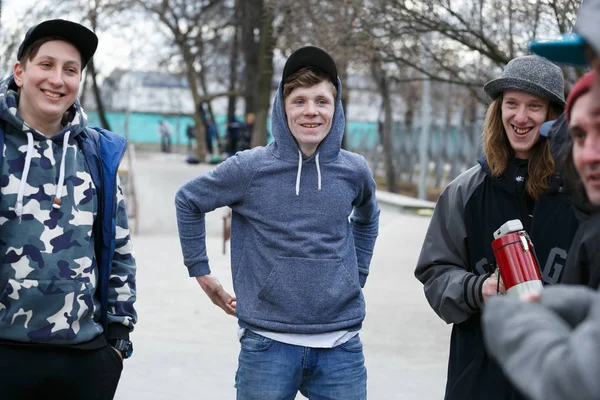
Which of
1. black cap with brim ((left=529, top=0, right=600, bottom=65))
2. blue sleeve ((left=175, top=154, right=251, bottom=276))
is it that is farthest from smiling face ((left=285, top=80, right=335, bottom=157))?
black cap with brim ((left=529, top=0, right=600, bottom=65))

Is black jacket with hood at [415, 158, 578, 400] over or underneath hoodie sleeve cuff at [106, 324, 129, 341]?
over

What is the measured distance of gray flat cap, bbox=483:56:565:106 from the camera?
339cm

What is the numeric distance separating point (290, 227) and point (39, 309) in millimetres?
957

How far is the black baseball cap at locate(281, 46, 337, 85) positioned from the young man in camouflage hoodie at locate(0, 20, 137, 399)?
729mm

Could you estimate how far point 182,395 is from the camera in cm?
623

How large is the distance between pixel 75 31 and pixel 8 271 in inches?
34.1

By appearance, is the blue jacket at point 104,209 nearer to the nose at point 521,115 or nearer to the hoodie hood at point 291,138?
the hoodie hood at point 291,138

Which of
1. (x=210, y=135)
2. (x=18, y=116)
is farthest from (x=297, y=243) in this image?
(x=210, y=135)

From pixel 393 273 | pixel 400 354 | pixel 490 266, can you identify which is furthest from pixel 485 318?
pixel 393 273

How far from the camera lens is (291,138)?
3.71 meters

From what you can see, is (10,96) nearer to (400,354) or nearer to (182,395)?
(182,395)

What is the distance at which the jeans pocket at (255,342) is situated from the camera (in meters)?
3.53

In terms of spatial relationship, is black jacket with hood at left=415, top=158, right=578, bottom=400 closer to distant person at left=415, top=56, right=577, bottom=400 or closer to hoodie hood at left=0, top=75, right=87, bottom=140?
distant person at left=415, top=56, right=577, bottom=400

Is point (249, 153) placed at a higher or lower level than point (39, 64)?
lower
